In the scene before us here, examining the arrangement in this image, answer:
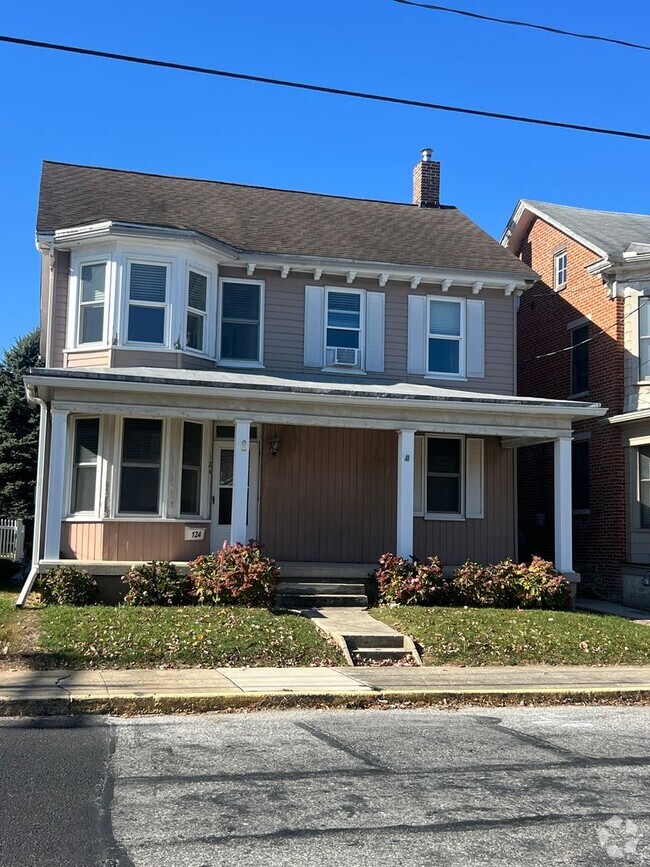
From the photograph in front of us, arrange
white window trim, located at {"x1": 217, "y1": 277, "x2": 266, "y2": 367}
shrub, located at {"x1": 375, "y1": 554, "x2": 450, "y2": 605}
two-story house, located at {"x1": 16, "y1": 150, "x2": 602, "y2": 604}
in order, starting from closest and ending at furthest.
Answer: shrub, located at {"x1": 375, "y1": 554, "x2": 450, "y2": 605} → two-story house, located at {"x1": 16, "y1": 150, "x2": 602, "y2": 604} → white window trim, located at {"x1": 217, "y1": 277, "x2": 266, "y2": 367}

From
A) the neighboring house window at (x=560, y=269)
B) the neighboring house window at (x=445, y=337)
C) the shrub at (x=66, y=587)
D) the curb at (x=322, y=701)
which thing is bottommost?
the curb at (x=322, y=701)

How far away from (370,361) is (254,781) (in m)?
11.7

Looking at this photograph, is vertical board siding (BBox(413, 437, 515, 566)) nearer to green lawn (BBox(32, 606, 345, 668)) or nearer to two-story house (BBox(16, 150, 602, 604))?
two-story house (BBox(16, 150, 602, 604))

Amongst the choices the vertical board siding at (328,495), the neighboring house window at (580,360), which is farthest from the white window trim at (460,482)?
the neighboring house window at (580,360)

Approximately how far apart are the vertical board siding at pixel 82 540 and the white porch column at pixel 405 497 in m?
4.92

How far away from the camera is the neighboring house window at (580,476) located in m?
19.1

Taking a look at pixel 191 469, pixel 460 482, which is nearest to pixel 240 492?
pixel 191 469

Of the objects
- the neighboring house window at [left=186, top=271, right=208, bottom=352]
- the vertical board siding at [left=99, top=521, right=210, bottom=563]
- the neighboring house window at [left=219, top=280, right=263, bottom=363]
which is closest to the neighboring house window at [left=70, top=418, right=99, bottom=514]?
the vertical board siding at [left=99, top=521, right=210, bottom=563]

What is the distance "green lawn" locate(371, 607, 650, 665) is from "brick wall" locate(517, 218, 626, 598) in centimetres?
489

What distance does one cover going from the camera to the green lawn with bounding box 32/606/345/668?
1012cm

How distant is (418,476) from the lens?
17.0 metres

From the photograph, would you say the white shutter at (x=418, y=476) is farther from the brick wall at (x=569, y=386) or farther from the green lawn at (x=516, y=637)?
the brick wall at (x=569, y=386)

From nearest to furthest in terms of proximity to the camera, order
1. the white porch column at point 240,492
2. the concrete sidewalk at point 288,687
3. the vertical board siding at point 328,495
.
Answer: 1. the concrete sidewalk at point 288,687
2. the white porch column at point 240,492
3. the vertical board siding at point 328,495

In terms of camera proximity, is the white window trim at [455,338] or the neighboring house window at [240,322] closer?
the neighboring house window at [240,322]
